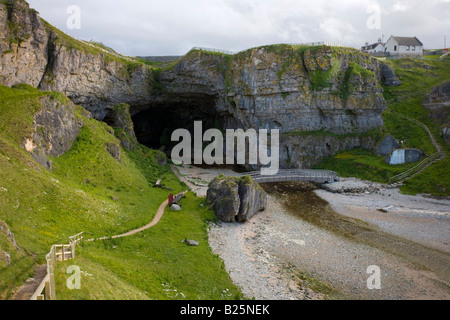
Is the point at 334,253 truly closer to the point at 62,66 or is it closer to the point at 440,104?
the point at 62,66

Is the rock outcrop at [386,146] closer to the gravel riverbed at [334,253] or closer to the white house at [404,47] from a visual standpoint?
the gravel riverbed at [334,253]

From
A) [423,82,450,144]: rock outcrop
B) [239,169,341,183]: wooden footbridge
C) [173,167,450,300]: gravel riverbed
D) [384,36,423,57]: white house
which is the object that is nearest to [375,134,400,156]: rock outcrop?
[423,82,450,144]: rock outcrop

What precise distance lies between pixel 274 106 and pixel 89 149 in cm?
3570

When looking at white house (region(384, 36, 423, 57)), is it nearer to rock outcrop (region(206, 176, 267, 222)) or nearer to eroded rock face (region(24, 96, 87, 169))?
rock outcrop (region(206, 176, 267, 222))

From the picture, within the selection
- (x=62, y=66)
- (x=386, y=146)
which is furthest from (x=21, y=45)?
(x=386, y=146)

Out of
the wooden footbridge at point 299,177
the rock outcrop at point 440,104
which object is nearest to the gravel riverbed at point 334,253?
the wooden footbridge at point 299,177

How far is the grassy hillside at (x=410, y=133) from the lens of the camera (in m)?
45.4

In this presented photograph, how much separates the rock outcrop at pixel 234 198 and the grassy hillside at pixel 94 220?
171 centimetres

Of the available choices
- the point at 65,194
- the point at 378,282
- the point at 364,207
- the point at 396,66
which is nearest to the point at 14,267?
the point at 65,194

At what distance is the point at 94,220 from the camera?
82.6 ft

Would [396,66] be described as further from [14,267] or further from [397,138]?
[14,267]

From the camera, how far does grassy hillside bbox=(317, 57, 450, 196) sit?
149 feet

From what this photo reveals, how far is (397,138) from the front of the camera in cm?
5681

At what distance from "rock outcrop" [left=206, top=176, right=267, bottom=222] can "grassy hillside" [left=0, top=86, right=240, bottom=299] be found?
171cm
